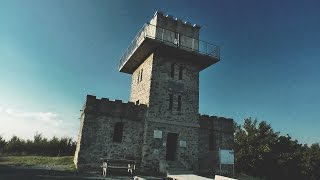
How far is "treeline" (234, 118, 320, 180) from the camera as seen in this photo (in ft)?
79.6

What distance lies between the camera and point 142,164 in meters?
17.1

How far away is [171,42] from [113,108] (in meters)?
5.93

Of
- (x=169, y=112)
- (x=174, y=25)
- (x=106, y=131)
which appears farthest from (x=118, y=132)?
(x=174, y=25)

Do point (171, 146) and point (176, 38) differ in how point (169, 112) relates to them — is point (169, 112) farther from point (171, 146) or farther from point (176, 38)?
point (176, 38)

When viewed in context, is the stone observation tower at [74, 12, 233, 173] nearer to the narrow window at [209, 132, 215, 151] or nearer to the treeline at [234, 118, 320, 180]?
the narrow window at [209, 132, 215, 151]

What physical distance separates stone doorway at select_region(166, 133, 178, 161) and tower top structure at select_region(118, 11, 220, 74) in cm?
571

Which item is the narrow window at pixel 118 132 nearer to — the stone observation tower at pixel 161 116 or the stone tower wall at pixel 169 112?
the stone observation tower at pixel 161 116

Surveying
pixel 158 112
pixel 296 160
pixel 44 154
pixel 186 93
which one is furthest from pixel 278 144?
pixel 44 154

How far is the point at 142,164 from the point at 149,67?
21.6 feet

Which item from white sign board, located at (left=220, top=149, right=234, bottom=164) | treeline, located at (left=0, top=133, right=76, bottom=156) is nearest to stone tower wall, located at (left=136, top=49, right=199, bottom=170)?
white sign board, located at (left=220, top=149, right=234, bottom=164)

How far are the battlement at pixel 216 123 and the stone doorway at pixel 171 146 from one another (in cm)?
247

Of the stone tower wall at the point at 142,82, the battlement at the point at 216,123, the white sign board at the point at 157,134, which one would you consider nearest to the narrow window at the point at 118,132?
the white sign board at the point at 157,134

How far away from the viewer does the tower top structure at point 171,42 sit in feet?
61.3

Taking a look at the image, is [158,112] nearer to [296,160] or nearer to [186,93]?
[186,93]
